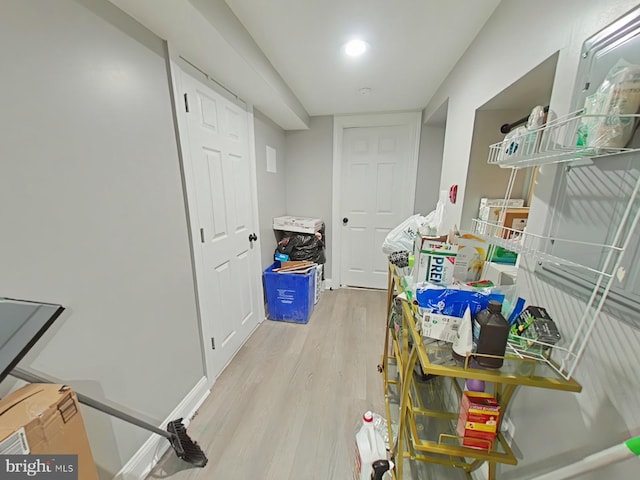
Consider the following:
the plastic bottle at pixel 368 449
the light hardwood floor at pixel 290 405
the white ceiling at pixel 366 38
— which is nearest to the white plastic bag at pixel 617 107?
the white ceiling at pixel 366 38

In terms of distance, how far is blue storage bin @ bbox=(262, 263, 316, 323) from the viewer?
8.00 feet

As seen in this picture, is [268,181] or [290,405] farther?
[268,181]

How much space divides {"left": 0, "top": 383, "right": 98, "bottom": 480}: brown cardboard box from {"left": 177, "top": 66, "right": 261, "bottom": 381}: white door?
0.89m

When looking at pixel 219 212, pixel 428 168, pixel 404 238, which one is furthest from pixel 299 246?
pixel 428 168

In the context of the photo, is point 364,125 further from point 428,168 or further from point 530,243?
point 530,243

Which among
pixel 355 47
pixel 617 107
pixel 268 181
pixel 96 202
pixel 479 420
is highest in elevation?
pixel 355 47

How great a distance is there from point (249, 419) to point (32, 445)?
3.68 feet

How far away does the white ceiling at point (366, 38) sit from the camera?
1.21 meters

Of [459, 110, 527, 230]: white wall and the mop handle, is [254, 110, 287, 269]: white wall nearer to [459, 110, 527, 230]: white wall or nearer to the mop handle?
[459, 110, 527, 230]: white wall

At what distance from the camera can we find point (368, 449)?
1081 millimetres

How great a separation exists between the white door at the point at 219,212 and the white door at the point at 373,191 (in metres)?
1.36

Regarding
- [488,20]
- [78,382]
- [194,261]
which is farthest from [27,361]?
[488,20]

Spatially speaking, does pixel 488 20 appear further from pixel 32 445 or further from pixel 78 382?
pixel 78 382

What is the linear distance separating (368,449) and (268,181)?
7.74 feet
